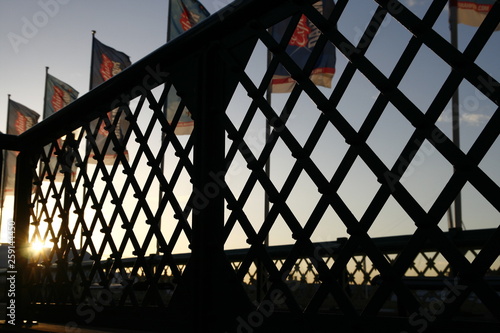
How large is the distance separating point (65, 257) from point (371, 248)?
2.02 metres

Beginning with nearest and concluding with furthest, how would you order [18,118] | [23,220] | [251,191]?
[251,191] < [23,220] < [18,118]

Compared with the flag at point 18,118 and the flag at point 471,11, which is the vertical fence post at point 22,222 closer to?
the flag at point 471,11

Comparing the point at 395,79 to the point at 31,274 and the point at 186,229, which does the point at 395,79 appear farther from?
the point at 31,274

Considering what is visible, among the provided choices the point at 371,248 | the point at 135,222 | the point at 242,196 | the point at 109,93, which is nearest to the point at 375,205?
the point at 371,248

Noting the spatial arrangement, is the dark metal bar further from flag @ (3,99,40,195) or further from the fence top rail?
flag @ (3,99,40,195)

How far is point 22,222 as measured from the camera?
119 inches

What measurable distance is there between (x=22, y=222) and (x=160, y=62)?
157 centimetres

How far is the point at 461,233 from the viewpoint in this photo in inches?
195

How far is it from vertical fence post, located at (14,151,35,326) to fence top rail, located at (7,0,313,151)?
12 centimetres

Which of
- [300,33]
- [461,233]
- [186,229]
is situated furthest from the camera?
[300,33]

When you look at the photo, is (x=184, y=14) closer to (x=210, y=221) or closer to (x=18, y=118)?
(x=18, y=118)

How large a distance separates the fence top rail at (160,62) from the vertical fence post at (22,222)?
→ 0.12 meters

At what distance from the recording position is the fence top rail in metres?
1.62

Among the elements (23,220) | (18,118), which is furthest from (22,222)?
(18,118)
